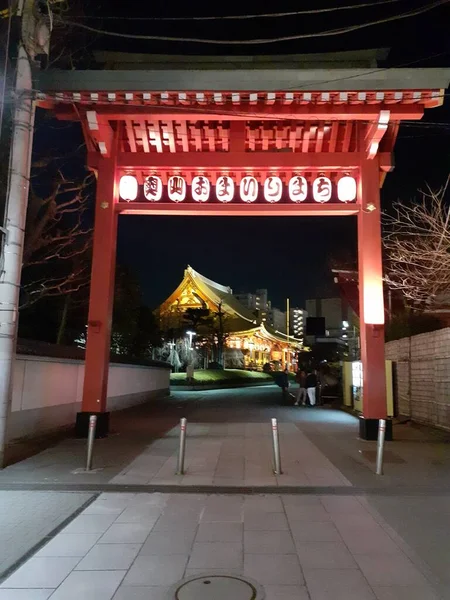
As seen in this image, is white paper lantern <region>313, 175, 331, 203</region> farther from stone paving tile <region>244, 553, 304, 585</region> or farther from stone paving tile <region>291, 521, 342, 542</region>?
stone paving tile <region>244, 553, 304, 585</region>

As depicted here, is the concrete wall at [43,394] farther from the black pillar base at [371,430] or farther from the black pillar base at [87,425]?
the black pillar base at [371,430]

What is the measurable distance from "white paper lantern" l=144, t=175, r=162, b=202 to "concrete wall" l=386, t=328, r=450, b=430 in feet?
28.4

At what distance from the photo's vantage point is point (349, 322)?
36.3m

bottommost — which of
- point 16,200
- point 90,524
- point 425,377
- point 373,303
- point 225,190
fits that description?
point 90,524

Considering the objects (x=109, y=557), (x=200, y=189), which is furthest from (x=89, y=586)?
(x=200, y=189)

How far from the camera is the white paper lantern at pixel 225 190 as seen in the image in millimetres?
12328

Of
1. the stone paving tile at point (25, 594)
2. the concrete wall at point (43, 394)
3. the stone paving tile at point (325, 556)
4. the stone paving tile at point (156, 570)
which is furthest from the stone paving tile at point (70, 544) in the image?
the concrete wall at point (43, 394)

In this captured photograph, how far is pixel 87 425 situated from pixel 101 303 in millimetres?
3078

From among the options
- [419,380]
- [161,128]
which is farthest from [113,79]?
[419,380]

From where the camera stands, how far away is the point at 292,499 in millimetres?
6660

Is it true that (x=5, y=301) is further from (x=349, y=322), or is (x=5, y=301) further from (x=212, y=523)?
(x=349, y=322)

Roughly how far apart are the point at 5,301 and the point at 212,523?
211 inches

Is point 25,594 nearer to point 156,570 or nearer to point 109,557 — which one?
point 109,557

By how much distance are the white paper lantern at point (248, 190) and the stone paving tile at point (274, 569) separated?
30.7 ft
